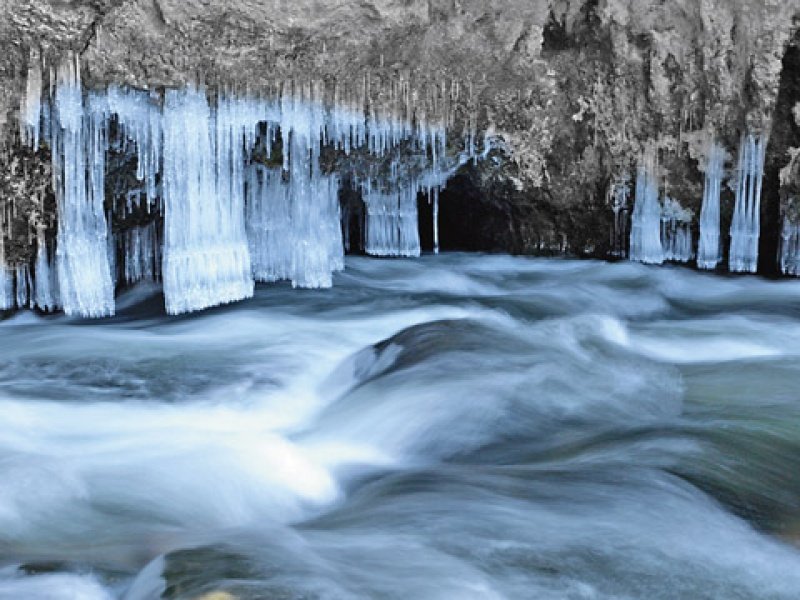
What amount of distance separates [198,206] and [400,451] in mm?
2545

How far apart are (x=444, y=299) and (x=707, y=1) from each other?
297 cm

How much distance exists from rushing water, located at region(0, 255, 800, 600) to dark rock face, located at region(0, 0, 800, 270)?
147cm

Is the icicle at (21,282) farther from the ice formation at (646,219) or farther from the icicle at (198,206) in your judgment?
the ice formation at (646,219)

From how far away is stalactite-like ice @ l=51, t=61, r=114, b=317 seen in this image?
5203 mm

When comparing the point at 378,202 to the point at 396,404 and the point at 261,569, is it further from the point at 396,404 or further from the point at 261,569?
the point at 261,569

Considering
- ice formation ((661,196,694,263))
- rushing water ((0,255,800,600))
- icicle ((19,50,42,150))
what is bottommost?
rushing water ((0,255,800,600))

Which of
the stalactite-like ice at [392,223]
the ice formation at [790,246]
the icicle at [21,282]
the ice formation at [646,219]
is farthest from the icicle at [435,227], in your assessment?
the icicle at [21,282]

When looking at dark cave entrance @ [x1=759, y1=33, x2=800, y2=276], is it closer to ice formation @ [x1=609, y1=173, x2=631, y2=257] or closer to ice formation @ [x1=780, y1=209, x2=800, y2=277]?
ice formation @ [x1=780, y1=209, x2=800, y2=277]

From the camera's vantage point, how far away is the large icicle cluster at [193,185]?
5379 millimetres

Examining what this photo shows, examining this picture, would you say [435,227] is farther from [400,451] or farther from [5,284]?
[400,451]

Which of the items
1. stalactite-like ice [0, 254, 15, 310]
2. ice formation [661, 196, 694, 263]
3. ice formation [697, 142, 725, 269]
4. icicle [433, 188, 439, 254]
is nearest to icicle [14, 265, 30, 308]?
stalactite-like ice [0, 254, 15, 310]

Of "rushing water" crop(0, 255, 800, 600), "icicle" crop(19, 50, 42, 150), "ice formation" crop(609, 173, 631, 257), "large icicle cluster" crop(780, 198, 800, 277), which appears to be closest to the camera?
"rushing water" crop(0, 255, 800, 600)

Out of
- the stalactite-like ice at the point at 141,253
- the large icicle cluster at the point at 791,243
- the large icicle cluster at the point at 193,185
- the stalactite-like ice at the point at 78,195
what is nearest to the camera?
the stalactite-like ice at the point at 78,195

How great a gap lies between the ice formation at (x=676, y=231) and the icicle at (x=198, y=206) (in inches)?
143
